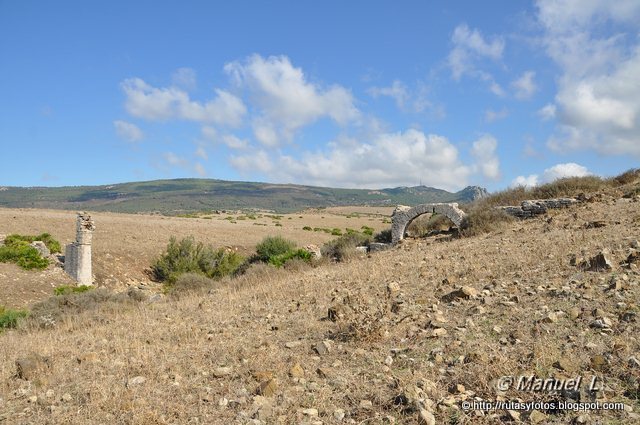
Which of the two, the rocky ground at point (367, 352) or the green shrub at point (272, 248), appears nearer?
the rocky ground at point (367, 352)

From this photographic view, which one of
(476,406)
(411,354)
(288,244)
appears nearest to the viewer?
(476,406)

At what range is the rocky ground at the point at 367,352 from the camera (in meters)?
4.13

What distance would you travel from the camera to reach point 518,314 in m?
5.96

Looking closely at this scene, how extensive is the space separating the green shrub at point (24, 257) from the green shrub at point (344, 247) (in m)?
11.9

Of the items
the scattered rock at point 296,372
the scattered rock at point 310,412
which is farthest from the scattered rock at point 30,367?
the scattered rock at point 310,412

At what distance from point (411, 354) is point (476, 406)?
1319 millimetres

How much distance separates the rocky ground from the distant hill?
343ft

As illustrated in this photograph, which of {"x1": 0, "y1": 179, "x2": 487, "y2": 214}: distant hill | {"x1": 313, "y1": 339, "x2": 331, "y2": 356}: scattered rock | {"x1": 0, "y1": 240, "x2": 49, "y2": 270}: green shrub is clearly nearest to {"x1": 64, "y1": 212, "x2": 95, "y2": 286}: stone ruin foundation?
{"x1": 0, "y1": 240, "x2": 49, "y2": 270}: green shrub

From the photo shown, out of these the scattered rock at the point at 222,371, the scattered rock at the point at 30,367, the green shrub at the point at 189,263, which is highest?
the scattered rock at the point at 222,371

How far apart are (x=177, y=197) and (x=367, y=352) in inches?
6156

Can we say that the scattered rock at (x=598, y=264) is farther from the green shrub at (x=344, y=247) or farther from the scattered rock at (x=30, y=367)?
the green shrub at (x=344, y=247)

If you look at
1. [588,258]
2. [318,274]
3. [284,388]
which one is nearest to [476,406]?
[284,388]

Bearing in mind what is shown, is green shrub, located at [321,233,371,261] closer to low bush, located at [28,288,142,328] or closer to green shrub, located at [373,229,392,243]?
green shrub, located at [373,229,392,243]

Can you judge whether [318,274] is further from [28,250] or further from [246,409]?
[28,250]
